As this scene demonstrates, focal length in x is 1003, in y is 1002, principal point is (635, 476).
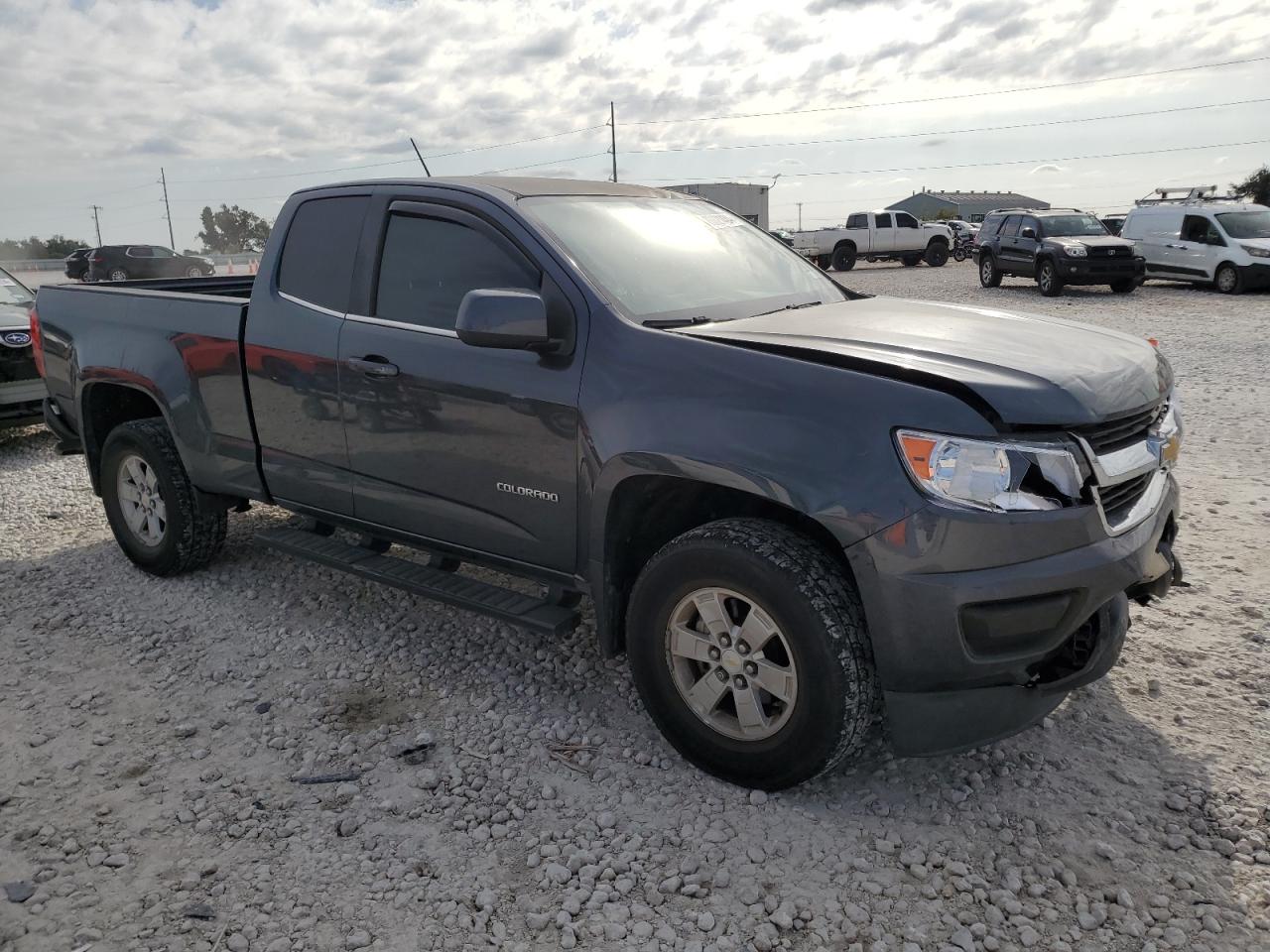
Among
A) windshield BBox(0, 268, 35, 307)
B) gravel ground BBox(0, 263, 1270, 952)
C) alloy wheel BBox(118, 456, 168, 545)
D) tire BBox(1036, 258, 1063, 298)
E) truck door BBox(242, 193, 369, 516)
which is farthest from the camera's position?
tire BBox(1036, 258, 1063, 298)

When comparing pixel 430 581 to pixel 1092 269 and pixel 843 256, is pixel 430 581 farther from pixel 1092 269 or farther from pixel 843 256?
pixel 843 256

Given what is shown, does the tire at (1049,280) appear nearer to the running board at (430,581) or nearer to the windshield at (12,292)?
the windshield at (12,292)

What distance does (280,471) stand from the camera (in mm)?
4449

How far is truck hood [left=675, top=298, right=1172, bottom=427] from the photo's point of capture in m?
2.71

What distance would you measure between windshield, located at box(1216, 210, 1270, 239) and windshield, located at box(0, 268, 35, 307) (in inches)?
770

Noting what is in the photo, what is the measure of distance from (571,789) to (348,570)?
150 cm

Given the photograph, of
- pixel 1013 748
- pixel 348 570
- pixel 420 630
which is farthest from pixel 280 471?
pixel 1013 748

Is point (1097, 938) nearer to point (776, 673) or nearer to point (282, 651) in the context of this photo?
point (776, 673)

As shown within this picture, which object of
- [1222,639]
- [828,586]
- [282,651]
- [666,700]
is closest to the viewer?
[828,586]

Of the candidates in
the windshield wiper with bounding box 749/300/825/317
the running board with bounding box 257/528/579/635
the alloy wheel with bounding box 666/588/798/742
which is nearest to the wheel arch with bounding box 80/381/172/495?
the running board with bounding box 257/528/579/635

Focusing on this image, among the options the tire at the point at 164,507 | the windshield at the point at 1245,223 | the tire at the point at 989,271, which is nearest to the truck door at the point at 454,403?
→ the tire at the point at 164,507

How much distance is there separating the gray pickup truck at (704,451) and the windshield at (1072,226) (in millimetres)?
17880

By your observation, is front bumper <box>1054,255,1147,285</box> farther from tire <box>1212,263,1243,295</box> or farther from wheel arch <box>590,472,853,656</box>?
wheel arch <box>590,472,853,656</box>

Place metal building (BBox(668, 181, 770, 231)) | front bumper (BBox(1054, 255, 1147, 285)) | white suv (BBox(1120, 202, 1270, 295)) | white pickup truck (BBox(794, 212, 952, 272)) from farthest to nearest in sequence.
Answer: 1. metal building (BBox(668, 181, 770, 231))
2. white pickup truck (BBox(794, 212, 952, 272))
3. front bumper (BBox(1054, 255, 1147, 285))
4. white suv (BBox(1120, 202, 1270, 295))
